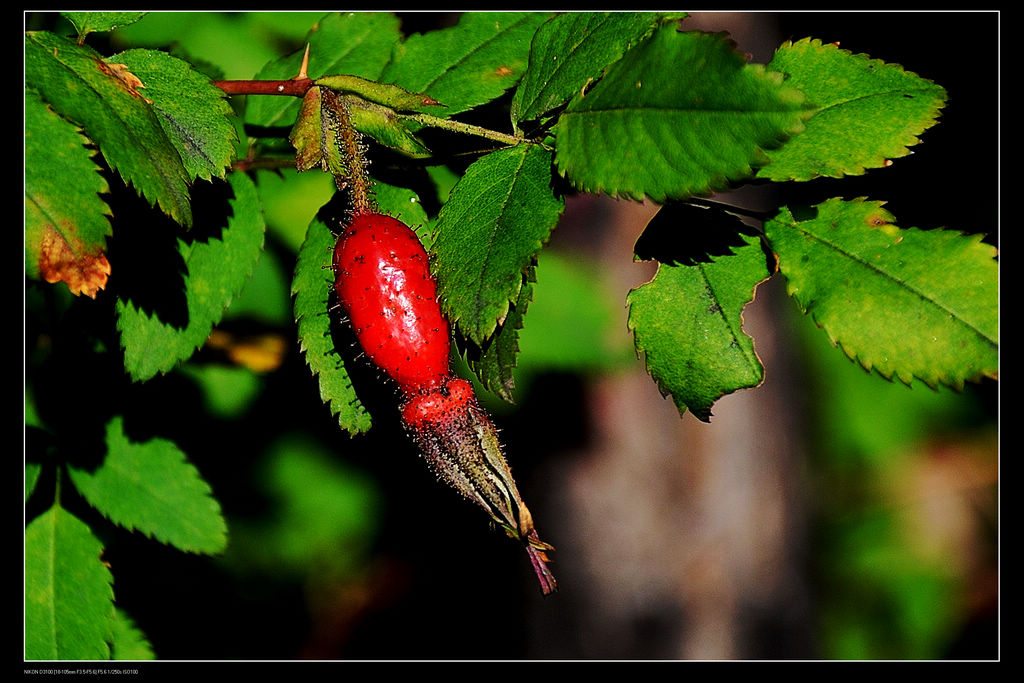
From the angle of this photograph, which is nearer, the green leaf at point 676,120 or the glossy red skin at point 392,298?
the green leaf at point 676,120

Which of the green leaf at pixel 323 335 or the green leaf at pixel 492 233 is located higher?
the green leaf at pixel 492 233

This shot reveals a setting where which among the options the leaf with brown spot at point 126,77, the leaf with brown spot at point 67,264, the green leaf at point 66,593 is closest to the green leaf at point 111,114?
the leaf with brown spot at point 126,77

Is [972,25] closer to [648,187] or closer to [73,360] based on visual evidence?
[648,187]

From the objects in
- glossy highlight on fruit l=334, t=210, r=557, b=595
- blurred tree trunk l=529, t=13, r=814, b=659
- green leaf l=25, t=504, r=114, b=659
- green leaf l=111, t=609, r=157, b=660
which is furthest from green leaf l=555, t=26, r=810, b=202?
→ blurred tree trunk l=529, t=13, r=814, b=659

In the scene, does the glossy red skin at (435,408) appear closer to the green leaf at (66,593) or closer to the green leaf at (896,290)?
the green leaf at (896,290)

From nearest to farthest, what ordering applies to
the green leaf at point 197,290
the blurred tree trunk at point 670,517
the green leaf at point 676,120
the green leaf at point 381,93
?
the green leaf at point 676,120 → the green leaf at point 381,93 → the green leaf at point 197,290 → the blurred tree trunk at point 670,517

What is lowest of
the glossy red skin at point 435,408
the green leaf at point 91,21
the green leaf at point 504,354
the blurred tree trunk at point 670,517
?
the blurred tree trunk at point 670,517
